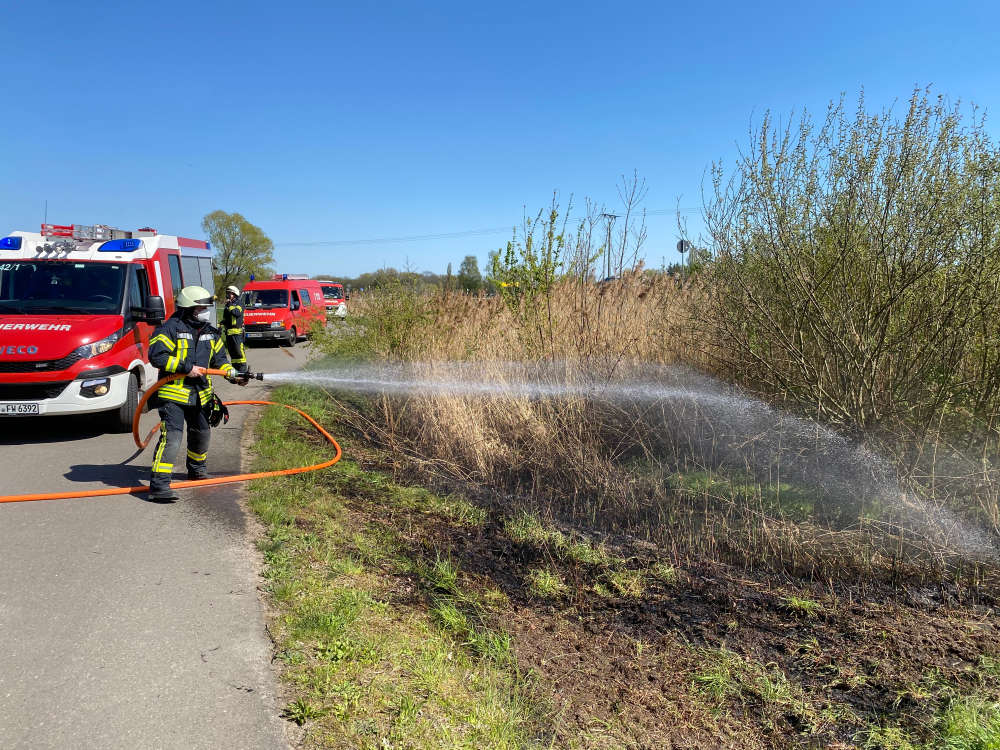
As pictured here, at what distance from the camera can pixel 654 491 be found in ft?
19.1

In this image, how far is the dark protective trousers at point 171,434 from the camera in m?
5.48

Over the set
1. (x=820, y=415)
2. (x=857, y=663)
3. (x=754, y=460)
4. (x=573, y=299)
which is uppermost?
(x=573, y=299)

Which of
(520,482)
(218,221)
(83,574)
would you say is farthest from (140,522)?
(218,221)

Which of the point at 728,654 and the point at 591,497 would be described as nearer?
the point at 728,654

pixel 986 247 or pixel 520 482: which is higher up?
pixel 986 247

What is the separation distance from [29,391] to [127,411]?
1.04 metres

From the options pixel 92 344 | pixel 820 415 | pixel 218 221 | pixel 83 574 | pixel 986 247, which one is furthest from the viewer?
pixel 218 221

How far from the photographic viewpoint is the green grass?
2686mm

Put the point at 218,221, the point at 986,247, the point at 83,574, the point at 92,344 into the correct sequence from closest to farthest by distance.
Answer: the point at 83,574, the point at 986,247, the point at 92,344, the point at 218,221

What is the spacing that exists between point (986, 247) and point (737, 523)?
2558mm

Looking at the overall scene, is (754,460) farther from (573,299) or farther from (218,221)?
(218,221)

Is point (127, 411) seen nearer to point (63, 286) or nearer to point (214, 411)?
point (63, 286)

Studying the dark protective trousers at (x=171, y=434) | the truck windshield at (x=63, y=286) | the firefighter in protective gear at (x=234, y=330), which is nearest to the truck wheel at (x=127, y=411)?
the truck windshield at (x=63, y=286)

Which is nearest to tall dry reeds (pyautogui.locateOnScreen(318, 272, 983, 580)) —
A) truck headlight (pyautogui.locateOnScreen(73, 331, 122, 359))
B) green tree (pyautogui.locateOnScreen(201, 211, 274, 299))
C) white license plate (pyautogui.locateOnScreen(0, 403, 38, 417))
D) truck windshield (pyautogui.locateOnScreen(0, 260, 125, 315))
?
Result: truck headlight (pyautogui.locateOnScreen(73, 331, 122, 359))
